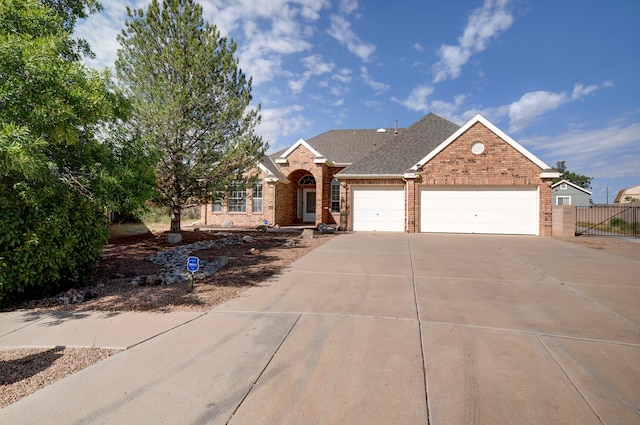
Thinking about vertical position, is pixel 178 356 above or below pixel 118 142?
→ below

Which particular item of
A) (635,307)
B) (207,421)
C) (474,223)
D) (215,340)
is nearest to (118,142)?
(215,340)

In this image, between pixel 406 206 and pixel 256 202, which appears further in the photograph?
pixel 256 202

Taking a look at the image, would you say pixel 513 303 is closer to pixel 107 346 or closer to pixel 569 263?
pixel 569 263

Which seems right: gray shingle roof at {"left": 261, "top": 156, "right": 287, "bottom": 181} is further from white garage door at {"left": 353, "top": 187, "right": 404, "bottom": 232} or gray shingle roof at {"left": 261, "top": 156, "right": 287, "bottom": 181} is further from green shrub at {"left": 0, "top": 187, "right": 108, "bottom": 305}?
green shrub at {"left": 0, "top": 187, "right": 108, "bottom": 305}

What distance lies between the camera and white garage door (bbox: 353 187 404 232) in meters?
17.5

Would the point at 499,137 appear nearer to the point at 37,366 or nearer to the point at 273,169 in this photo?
the point at 273,169

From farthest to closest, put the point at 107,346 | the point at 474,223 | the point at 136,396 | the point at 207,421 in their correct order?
the point at 474,223, the point at 107,346, the point at 136,396, the point at 207,421

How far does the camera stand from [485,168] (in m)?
16.0

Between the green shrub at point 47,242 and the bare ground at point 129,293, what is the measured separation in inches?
13.7

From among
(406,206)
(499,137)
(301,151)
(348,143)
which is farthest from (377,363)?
(348,143)

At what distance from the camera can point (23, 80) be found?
14.8ft

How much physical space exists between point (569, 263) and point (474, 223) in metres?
7.72

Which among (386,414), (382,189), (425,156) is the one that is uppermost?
(425,156)

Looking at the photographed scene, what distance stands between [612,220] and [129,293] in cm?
2685
